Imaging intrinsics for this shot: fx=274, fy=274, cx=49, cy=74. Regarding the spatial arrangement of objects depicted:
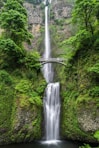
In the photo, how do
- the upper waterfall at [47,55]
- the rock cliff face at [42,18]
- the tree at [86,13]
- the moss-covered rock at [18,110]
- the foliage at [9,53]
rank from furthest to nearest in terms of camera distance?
the rock cliff face at [42,18] → the upper waterfall at [47,55] → the foliage at [9,53] → the tree at [86,13] → the moss-covered rock at [18,110]

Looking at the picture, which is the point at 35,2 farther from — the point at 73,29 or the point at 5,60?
the point at 5,60

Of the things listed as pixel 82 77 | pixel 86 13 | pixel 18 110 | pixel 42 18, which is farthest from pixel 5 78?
pixel 42 18

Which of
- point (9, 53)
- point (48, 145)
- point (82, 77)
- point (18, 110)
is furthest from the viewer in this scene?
point (9, 53)

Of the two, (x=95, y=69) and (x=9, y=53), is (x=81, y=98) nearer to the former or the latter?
(x=95, y=69)

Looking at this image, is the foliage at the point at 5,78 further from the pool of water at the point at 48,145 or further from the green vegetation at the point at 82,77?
the pool of water at the point at 48,145

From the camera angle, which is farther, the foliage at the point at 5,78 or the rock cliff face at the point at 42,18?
the rock cliff face at the point at 42,18

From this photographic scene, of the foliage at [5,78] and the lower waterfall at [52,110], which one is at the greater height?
the foliage at [5,78]

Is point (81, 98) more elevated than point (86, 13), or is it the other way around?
point (86, 13)

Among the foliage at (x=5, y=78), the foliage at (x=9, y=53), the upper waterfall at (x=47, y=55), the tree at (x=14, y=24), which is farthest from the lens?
the upper waterfall at (x=47, y=55)

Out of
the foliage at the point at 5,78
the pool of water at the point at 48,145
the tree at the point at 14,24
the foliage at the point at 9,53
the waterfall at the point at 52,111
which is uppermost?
the tree at the point at 14,24

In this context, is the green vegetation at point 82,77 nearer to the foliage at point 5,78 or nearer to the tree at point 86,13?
the tree at point 86,13

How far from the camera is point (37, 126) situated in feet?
77.8

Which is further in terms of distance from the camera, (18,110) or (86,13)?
(86,13)

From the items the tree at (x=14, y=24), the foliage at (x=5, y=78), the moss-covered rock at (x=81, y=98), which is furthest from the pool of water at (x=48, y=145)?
the tree at (x=14, y=24)
